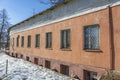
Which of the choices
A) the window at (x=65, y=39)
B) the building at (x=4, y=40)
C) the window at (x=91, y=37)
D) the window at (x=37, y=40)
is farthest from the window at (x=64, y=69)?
the building at (x=4, y=40)

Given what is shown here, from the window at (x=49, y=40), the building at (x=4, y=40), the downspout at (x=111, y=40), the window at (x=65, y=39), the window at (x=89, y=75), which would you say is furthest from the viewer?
the building at (x=4, y=40)

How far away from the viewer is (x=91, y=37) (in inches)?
473

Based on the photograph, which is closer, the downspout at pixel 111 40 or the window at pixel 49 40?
the downspout at pixel 111 40

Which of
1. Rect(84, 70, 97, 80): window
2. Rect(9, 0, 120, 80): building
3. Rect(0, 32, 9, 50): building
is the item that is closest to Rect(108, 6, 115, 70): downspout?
Rect(9, 0, 120, 80): building

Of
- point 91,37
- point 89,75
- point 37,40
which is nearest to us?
point 91,37

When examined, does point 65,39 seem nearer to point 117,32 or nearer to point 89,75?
point 89,75

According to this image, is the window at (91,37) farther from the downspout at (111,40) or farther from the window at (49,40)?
the window at (49,40)

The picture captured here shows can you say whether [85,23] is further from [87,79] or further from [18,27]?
[18,27]

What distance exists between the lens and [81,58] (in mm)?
12711

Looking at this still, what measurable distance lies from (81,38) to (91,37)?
900 millimetres

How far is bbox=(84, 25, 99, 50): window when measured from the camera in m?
11.6

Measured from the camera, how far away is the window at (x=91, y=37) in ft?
38.1

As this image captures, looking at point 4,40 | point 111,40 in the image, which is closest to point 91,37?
point 111,40

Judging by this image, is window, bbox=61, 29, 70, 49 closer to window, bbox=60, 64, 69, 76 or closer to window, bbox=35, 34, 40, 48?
window, bbox=60, 64, 69, 76
